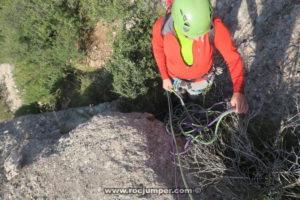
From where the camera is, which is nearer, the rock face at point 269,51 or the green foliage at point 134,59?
the rock face at point 269,51

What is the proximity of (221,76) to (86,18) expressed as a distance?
4341mm

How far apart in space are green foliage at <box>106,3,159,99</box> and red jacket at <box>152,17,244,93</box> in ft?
2.91

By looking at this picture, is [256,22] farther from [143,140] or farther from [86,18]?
[86,18]

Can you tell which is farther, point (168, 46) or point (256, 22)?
point (256, 22)

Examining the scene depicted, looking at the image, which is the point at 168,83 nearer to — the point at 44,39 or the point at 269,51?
the point at 269,51

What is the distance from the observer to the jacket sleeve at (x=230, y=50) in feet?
8.44

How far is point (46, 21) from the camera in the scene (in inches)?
235

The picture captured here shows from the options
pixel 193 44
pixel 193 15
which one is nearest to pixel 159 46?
pixel 193 44

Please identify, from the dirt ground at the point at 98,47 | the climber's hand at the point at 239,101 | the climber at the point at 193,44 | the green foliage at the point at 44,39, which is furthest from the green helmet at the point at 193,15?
the dirt ground at the point at 98,47

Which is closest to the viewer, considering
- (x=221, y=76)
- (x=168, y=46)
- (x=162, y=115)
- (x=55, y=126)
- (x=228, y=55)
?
(x=228, y=55)

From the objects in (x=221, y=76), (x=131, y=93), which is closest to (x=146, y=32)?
(x=131, y=93)

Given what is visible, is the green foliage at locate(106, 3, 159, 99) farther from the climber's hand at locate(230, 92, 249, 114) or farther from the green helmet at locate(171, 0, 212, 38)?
the climber's hand at locate(230, 92, 249, 114)

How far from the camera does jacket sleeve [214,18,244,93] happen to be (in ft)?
8.44

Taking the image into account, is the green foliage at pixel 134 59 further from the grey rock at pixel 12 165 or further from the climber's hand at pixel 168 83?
the grey rock at pixel 12 165
